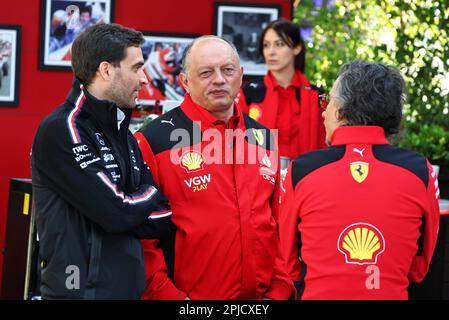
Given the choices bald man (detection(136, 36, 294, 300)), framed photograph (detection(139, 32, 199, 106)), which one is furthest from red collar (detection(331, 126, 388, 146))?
framed photograph (detection(139, 32, 199, 106))

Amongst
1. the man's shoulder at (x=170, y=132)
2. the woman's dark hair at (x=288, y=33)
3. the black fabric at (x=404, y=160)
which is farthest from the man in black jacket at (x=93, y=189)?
the woman's dark hair at (x=288, y=33)

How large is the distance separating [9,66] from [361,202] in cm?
354

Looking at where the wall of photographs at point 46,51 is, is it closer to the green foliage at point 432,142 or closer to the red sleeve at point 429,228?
the green foliage at point 432,142

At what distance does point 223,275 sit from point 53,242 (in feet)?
2.32

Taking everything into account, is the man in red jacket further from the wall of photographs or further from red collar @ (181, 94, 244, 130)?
the wall of photographs

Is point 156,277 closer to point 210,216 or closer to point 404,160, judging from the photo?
point 210,216

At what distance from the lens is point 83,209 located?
8.90 ft

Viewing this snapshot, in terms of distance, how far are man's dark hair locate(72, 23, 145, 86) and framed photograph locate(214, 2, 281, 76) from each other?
3011mm

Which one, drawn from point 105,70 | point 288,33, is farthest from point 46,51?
point 105,70

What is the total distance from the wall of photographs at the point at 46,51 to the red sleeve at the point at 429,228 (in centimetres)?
333

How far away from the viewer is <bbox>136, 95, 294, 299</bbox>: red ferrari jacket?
3133mm

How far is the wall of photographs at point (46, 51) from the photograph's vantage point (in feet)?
18.2
